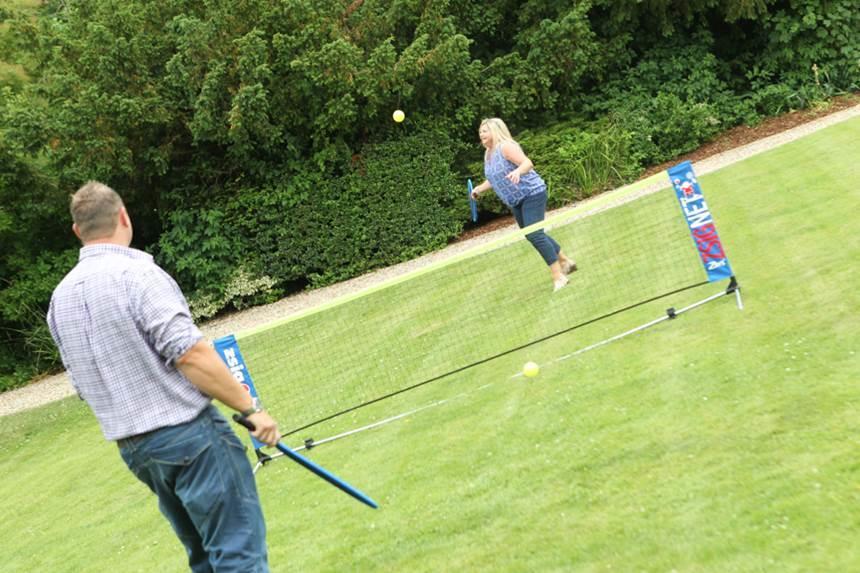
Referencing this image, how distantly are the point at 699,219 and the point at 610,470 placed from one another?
335cm

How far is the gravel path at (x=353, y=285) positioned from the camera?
16781 mm

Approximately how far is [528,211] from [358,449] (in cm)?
404

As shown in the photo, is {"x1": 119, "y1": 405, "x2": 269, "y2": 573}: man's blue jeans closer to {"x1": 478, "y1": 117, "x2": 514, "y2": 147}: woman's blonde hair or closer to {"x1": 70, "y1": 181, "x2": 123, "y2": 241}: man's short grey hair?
{"x1": 70, "y1": 181, "x2": 123, "y2": 241}: man's short grey hair

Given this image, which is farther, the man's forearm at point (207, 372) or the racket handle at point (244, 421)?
the racket handle at point (244, 421)

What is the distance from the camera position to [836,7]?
20.6 m

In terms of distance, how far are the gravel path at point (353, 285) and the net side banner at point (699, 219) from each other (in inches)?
345

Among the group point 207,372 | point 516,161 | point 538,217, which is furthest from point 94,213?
point 538,217

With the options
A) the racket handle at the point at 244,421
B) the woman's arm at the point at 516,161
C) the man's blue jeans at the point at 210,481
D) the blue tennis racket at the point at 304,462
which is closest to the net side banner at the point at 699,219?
the woman's arm at the point at 516,161

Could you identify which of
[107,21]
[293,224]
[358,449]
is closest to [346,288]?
[293,224]

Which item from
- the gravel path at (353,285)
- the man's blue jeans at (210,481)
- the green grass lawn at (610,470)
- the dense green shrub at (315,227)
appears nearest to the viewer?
the man's blue jeans at (210,481)

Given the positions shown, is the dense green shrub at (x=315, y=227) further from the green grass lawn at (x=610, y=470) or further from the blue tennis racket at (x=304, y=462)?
the blue tennis racket at (x=304, y=462)

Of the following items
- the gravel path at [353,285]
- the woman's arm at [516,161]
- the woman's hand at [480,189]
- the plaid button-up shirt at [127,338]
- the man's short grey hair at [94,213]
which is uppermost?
the man's short grey hair at [94,213]

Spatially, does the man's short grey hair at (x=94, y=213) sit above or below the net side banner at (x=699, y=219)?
above

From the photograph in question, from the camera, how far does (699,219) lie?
8070 mm
